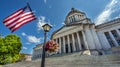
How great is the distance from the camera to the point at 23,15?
7.81 meters

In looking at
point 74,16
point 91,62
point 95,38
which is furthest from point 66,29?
point 91,62

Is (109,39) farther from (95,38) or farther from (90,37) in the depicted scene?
(90,37)

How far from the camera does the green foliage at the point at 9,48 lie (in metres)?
25.9

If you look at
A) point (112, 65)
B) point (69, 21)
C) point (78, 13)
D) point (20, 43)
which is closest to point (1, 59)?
point (20, 43)

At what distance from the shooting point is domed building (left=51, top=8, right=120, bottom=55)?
91.2ft

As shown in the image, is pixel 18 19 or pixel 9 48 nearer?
pixel 18 19

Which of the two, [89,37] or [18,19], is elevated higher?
[89,37]

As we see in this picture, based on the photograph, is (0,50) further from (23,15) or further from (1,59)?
(23,15)

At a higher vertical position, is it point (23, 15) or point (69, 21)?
point (69, 21)

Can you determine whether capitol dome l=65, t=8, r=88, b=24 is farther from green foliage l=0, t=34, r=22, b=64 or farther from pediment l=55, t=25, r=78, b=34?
green foliage l=0, t=34, r=22, b=64

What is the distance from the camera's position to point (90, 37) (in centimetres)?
2983

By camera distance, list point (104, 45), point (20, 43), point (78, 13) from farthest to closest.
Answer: point (78, 13) → point (20, 43) → point (104, 45)

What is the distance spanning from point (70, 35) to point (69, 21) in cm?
1335

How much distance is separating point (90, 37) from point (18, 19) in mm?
25148
